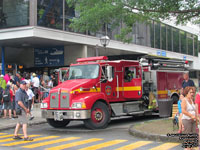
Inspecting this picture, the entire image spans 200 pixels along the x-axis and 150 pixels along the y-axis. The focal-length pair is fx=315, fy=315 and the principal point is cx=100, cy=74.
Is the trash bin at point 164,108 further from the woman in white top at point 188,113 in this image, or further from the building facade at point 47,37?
the woman in white top at point 188,113

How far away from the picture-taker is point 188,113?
24.6 ft

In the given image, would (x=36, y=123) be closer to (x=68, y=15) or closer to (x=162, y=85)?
(x=162, y=85)

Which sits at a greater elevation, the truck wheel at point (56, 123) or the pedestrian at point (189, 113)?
the pedestrian at point (189, 113)

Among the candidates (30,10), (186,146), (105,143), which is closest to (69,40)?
(30,10)

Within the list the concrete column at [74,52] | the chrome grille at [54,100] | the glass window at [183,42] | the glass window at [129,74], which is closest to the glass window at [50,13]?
the concrete column at [74,52]

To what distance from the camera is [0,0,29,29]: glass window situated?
76.1ft

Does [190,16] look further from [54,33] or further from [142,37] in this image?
[142,37]

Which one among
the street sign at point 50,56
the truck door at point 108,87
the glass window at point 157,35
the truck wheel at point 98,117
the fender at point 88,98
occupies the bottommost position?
the truck wheel at point 98,117

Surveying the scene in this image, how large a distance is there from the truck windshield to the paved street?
242cm

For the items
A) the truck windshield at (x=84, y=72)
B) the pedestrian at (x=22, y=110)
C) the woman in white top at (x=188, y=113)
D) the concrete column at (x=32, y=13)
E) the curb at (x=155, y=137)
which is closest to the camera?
the woman in white top at (x=188, y=113)

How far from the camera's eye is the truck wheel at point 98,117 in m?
12.9

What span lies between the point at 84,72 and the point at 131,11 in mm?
3394

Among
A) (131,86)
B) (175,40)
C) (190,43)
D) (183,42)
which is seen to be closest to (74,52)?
(131,86)

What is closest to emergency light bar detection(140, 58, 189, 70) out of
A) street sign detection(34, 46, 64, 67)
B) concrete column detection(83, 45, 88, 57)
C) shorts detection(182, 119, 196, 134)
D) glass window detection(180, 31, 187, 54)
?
shorts detection(182, 119, 196, 134)
